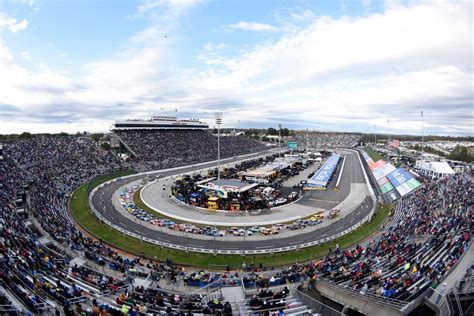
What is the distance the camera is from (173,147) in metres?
91.4

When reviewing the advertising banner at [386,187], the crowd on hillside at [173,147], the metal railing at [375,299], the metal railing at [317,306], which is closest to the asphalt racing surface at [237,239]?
the advertising banner at [386,187]

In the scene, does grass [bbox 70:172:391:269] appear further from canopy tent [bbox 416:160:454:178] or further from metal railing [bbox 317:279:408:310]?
canopy tent [bbox 416:160:454:178]

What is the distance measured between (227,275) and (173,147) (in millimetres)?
73306

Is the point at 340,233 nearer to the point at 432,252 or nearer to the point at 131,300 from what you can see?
the point at 432,252

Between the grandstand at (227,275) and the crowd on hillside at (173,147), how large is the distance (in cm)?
4333

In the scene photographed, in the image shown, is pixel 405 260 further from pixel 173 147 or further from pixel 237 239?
pixel 173 147

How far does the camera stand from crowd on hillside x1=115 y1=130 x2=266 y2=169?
79.0m

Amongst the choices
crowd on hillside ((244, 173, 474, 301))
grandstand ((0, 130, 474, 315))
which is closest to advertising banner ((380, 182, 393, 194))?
grandstand ((0, 130, 474, 315))

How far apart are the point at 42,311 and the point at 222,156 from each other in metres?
87.7

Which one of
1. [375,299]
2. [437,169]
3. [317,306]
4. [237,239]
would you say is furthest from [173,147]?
[375,299]

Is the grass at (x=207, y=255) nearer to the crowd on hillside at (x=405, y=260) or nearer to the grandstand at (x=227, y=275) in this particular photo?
the grandstand at (x=227, y=275)

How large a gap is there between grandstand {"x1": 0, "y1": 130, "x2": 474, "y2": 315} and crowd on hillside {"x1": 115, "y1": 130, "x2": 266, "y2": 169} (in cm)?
4333

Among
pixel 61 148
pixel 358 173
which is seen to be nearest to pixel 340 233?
pixel 358 173

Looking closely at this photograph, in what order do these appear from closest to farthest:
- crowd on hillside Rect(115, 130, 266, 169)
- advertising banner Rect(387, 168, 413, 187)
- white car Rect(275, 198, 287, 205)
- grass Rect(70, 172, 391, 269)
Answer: grass Rect(70, 172, 391, 269)
white car Rect(275, 198, 287, 205)
advertising banner Rect(387, 168, 413, 187)
crowd on hillside Rect(115, 130, 266, 169)
